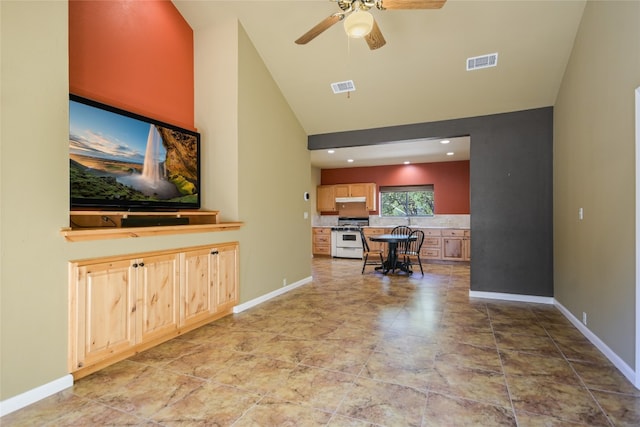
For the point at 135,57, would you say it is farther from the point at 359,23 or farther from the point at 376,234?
the point at 376,234

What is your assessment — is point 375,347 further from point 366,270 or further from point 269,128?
point 366,270

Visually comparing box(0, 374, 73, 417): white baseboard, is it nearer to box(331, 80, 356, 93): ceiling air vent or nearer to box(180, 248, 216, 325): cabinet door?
box(180, 248, 216, 325): cabinet door

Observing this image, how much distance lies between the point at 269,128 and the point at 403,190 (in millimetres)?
5332

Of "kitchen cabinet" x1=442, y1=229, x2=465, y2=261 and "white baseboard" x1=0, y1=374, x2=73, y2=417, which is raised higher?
"kitchen cabinet" x1=442, y1=229, x2=465, y2=261

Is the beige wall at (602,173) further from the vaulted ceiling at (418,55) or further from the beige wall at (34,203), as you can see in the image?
the beige wall at (34,203)

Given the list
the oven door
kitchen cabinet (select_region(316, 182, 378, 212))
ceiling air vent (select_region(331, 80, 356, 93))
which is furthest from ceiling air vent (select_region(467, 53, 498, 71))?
kitchen cabinet (select_region(316, 182, 378, 212))

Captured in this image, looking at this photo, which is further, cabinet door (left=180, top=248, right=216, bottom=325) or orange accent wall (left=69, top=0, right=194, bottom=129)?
cabinet door (left=180, top=248, right=216, bottom=325)

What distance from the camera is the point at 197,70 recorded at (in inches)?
163

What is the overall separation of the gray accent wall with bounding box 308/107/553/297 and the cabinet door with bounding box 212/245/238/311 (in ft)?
10.8

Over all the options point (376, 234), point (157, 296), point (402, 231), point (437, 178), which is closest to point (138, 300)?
point (157, 296)

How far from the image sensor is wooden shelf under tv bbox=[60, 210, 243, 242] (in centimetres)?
227

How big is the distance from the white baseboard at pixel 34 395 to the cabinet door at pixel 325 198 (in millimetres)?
7622

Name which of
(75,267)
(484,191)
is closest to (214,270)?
(75,267)

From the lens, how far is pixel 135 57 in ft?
11.2
